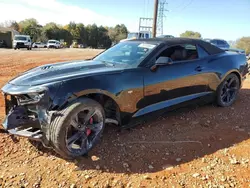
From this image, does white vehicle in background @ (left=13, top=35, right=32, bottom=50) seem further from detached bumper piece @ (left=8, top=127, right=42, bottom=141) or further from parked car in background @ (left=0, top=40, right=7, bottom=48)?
detached bumper piece @ (left=8, top=127, right=42, bottom=141)

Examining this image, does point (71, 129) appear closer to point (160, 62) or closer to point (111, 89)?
point (111, 89)

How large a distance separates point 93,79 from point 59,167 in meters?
1.16

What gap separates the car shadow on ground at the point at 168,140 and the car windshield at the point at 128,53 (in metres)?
1.01

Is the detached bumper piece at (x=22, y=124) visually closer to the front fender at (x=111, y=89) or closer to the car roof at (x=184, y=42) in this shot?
the front fender at (x=111, y=89)

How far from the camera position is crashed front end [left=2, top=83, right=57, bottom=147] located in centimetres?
283

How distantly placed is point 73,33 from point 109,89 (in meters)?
65.0

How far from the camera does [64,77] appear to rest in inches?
121

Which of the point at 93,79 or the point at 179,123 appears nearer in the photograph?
the point at 93,79

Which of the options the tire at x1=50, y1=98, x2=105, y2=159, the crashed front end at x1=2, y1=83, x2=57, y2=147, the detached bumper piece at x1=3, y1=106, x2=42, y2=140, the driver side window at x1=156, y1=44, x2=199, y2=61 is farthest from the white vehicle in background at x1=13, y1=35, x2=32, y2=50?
the tire at x1=50, y1=98, x2=105, y2=159

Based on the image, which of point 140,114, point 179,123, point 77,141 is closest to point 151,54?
point 140,114

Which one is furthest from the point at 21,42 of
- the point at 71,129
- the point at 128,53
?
the point at 71,129

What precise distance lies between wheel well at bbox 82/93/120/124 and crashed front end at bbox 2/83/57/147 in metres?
0.68

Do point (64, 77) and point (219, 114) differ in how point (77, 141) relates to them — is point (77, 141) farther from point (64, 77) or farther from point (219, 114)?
point (219, 114)

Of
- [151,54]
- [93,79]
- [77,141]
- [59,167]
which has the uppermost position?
[151,54]
